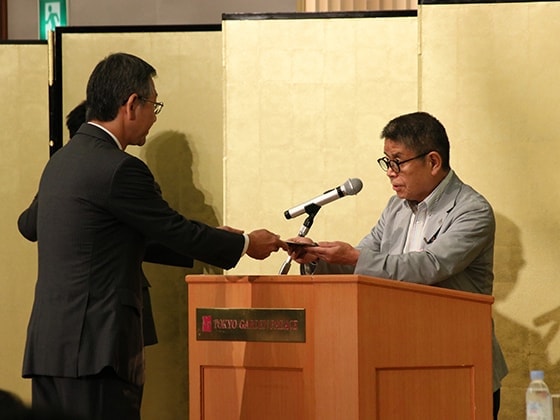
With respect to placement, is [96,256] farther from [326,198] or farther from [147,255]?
[147,255]

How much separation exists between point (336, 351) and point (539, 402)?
187 cm

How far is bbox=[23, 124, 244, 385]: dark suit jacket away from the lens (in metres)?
2.76

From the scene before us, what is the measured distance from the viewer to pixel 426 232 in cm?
325

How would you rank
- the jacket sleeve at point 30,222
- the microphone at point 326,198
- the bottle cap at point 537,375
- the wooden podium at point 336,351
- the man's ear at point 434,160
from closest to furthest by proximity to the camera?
the wooden podium at point 336,351
the microphone at point 326,198
the man's ear at point 434,160
the bottle cap at point 537,375
the jacket sleeve at point 30,222

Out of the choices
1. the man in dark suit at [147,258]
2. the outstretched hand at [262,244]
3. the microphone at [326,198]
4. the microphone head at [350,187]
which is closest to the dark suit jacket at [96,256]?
the outstretched hand at [262,244]

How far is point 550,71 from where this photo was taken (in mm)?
4207

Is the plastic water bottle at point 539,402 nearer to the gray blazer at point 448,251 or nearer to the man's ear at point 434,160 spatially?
the gray blazer at point 448,251

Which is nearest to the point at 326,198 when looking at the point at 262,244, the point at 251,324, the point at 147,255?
the point at 262,244

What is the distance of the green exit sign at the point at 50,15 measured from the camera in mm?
7285

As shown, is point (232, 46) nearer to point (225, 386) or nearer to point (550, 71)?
point (550, 71)

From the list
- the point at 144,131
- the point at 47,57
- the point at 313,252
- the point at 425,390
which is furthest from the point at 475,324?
the point at 47,57

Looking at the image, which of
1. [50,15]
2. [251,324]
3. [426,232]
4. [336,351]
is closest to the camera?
[336,351]

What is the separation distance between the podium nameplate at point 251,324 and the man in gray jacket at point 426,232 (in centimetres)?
43

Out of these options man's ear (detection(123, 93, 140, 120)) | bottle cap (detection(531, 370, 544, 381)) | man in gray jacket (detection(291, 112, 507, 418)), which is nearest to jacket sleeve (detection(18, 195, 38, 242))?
man's ear (detection(123, 93, 140, 120))
